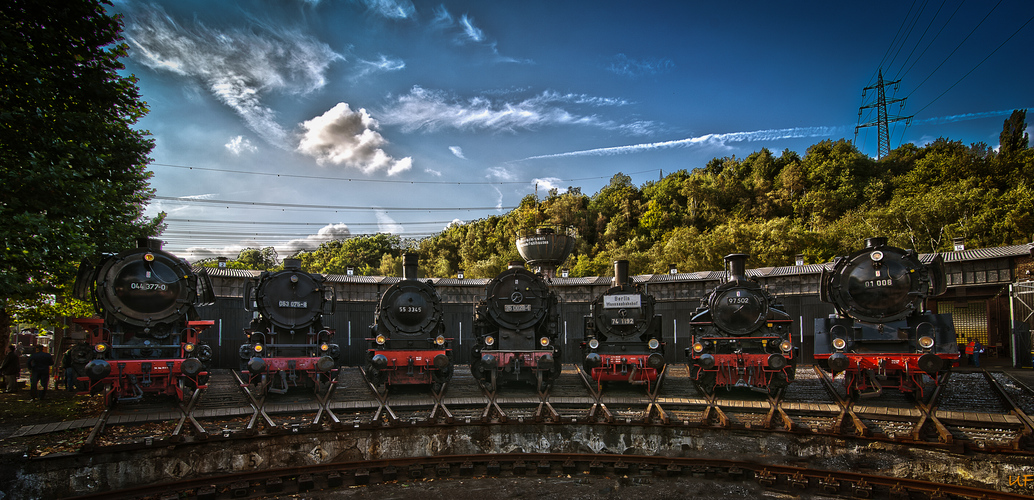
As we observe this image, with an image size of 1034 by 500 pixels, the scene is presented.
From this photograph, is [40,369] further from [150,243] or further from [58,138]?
[58,138]

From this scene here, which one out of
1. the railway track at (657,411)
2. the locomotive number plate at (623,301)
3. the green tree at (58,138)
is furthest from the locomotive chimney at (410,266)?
the green tree at (58,138)

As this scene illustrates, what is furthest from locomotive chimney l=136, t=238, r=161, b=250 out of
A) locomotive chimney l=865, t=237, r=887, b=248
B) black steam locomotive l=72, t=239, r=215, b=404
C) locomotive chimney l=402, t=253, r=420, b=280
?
locomotive chimney l=865, t=237, r=887, b=248

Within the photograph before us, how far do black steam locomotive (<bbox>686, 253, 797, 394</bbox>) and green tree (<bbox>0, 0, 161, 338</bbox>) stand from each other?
39.8 feet

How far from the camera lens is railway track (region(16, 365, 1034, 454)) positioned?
327 inches

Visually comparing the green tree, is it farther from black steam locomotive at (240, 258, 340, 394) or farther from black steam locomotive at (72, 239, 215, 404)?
black steam locomotive at (240, 258, 340, 394)

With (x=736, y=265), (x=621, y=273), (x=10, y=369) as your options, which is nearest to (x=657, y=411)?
(x=621, y=273)

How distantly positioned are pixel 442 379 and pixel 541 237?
9693 mm

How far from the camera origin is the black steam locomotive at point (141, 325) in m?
9.70

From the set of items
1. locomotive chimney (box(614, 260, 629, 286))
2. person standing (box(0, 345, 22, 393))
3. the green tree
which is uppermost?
the green tree

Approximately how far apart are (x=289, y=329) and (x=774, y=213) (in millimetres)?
37030

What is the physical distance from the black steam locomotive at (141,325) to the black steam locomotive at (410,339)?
3.46 meters

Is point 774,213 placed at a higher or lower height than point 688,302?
higher

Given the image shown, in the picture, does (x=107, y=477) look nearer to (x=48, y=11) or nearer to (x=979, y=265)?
(x=48, y=11)

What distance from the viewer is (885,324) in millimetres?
10133
